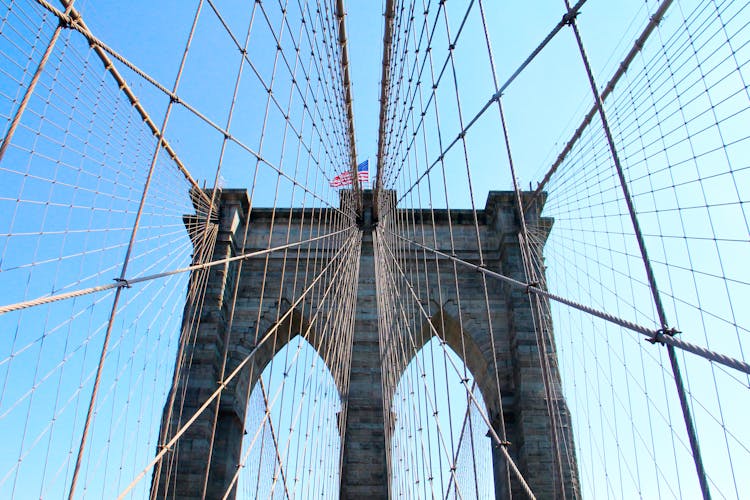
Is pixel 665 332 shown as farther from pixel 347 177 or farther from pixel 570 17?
pixel 347 177

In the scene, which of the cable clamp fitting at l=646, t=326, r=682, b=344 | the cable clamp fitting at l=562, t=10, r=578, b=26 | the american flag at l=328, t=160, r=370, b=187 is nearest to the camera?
the cable clamp fitting at l=646, t=326, r=682, b=344

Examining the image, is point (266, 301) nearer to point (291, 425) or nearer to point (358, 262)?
point (358, 262)

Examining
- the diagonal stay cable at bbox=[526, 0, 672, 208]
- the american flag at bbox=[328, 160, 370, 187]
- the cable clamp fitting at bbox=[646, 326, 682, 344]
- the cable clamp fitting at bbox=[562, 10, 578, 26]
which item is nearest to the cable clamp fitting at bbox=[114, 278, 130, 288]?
the cable clamp fitting at bbox=[646, 326, 682, 344]

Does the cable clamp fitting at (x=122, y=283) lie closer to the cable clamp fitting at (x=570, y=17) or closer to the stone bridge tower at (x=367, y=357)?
the cable clamp fitting at (x=570, y=17)

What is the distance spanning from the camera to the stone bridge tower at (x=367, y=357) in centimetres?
1117

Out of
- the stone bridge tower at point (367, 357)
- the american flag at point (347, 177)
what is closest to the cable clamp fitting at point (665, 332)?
the stone bridge tower at point (367, 357)

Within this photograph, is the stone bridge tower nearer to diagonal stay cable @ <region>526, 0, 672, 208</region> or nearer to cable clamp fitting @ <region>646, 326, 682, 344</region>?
diagonal stay cable @ <region>526, 0, 672, 208</region>

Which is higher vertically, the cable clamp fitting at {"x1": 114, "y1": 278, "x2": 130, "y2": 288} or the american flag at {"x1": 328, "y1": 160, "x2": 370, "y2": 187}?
the american flag at {"x1": 328, "y1": 160, "x2": 370, "y2": 187}

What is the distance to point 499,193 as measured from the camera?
14.0m

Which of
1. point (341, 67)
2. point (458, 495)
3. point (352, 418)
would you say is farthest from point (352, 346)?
point (458, 495)

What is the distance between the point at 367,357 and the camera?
12711 millimetres

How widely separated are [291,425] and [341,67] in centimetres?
635

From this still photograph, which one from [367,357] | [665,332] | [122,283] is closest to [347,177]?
[367,357]

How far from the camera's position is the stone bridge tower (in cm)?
1117
